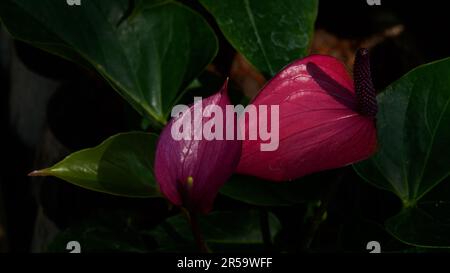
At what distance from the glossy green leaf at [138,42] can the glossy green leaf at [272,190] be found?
0.38 feet

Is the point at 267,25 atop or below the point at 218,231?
atop

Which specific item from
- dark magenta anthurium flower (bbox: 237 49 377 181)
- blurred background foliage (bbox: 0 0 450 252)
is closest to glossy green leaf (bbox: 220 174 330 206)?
blurred background foliage (bbox: 0 0 450 252)

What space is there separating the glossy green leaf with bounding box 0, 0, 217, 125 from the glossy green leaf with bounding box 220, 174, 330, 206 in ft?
0.38

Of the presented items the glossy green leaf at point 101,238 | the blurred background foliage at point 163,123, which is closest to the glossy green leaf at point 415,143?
the blurred background foliage at point 163,123

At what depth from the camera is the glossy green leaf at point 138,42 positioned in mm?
705

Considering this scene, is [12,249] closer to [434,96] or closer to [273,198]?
[273,198]

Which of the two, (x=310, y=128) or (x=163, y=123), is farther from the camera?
(x=163, y=123)

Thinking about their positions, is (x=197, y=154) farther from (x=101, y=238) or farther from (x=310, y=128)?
(x=101, y=238)

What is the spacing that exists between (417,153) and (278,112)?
0.18m

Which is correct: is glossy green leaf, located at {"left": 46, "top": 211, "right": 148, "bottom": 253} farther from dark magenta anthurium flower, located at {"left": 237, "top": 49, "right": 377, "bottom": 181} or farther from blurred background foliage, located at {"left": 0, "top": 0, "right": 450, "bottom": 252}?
dark magenta anthurium flower, located at {"left": 237, "top": 49, "right": 377, "bottom": 181}

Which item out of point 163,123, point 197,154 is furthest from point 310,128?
point 163,123

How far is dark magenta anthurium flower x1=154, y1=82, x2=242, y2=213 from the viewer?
0.55 m

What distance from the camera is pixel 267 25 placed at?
74 cm

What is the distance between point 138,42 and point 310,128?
256mm
